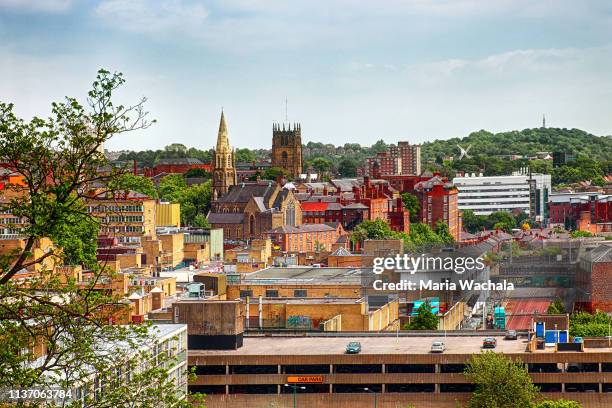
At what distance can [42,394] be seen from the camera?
33.0 meters

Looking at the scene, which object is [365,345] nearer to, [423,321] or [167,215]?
[423,321]

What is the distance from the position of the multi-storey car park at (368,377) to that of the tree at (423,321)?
15.9 metres

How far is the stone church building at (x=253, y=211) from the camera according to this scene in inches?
6993

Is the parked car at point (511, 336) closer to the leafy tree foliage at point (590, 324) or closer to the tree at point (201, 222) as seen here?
the leafy tree foliage at point (590, 324)

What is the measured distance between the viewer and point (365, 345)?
63719 mm

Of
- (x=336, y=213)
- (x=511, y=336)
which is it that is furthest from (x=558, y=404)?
(x=336, y=213)

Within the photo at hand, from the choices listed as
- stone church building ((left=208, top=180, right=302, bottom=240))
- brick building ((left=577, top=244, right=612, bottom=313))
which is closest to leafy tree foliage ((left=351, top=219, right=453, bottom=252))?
stone church building ((left=208, top=180, right=302, bottom=240))

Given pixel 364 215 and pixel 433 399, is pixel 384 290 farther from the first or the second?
pixel 364 215

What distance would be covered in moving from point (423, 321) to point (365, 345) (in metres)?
13.5

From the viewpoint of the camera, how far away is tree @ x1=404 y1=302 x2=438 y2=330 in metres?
76.4

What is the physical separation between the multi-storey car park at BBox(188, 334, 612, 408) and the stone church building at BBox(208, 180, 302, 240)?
11097cm

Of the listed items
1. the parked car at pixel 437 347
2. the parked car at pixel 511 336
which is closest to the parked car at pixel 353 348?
the parked car at pixel 437 347

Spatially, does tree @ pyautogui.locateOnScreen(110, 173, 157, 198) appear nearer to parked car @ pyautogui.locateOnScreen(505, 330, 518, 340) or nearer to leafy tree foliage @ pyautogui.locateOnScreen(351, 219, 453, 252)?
parked car @ pyautogui.locateOnScreen(505, 330, 518, 340)

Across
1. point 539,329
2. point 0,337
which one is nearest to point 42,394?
point 0,337
